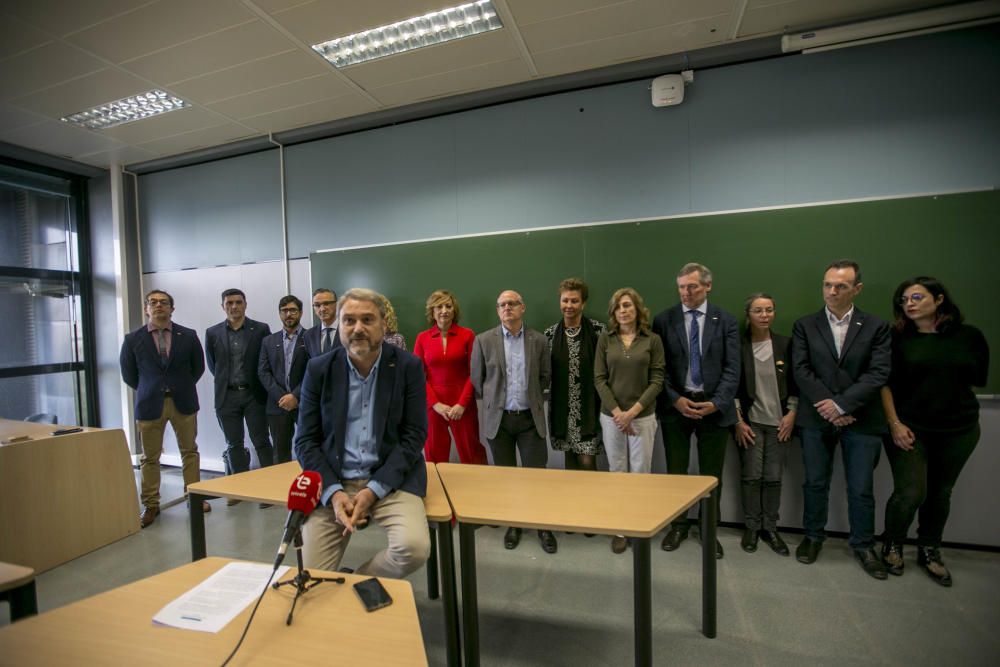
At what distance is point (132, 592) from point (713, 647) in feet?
7.30

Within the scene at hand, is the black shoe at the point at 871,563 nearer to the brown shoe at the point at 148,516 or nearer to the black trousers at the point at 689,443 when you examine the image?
the black trousers at the point at 689,443

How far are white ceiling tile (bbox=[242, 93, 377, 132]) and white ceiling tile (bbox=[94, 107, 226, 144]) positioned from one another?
327 millimetres

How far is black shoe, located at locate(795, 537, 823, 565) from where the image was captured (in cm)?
269

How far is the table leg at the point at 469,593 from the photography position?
1654mm

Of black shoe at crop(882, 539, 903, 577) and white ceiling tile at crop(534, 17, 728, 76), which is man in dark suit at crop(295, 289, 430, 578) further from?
black shoe at crop(882, 539, 903, 577)

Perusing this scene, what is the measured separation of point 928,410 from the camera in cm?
248

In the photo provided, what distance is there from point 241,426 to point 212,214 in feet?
7.84

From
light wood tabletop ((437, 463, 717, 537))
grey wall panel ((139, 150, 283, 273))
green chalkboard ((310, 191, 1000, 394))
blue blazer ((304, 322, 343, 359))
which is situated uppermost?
grey wall panel ((139, 150, 283, 273))

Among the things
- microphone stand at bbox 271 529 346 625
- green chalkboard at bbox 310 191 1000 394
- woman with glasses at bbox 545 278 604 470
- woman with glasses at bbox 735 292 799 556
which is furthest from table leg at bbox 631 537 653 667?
green chalkboard at bbox 310 191 1000 394

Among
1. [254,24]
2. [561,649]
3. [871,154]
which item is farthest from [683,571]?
[254,24]

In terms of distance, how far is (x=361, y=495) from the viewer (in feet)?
5.99

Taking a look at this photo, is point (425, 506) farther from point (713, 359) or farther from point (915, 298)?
point (915, 298)

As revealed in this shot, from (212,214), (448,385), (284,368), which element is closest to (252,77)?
(212,214)

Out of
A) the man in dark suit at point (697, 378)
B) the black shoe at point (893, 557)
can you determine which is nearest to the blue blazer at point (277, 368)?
the man in dark suit at point (697, 378)
